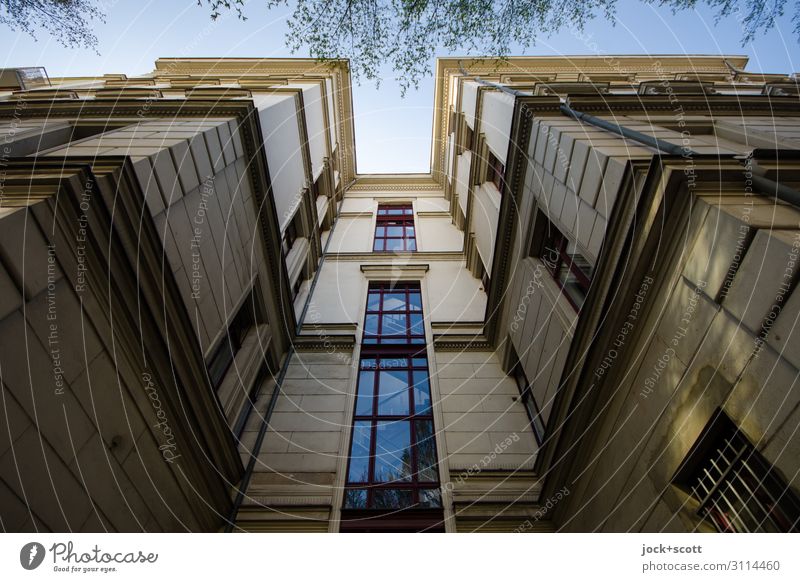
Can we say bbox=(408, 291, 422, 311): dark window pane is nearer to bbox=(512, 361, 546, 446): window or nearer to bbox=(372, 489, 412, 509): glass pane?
bbox=(512, 361, 546, 446): window

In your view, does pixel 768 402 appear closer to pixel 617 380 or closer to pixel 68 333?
pixel 617 380

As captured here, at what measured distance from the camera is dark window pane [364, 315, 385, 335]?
46.0 feet

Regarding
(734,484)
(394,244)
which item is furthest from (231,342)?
(394,244)

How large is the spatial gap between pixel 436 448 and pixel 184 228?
836 cm

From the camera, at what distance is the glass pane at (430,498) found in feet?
28.4

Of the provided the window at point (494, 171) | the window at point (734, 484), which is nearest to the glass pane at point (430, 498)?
the window at point (734, 484)

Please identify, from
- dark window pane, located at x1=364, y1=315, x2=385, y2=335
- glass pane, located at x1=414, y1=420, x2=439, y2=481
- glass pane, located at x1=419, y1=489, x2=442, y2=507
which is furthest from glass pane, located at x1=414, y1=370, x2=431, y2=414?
dark window pane, located at x1=364, y1=315, x2=385, y2=335

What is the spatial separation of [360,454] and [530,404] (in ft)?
17.4

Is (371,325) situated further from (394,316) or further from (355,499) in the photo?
(355,499)

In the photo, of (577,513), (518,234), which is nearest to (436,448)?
(577,513)

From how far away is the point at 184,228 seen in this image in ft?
22.4

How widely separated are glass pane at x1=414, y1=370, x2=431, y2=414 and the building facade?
92 millimetres
